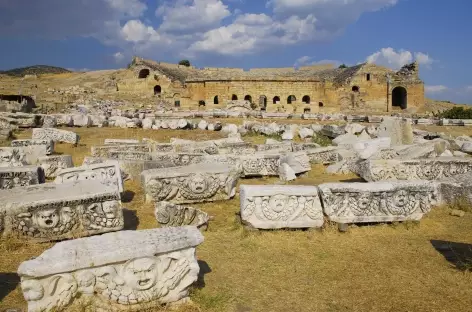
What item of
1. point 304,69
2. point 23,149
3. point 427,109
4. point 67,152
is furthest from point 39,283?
point 304,69

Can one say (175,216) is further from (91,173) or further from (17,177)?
(17,177)

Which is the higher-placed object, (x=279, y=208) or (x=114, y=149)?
(x=114, y=149)

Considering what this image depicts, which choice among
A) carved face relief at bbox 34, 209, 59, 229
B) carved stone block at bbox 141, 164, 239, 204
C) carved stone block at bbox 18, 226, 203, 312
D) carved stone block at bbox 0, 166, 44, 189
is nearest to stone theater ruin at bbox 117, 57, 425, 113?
carved stone block at bbox 141, 164, 239, 204

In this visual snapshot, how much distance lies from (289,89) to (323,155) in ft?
78.4

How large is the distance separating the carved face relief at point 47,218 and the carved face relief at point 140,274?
198cm

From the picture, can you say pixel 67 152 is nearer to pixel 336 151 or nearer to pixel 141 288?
pixel 336 151

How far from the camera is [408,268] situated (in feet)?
13.6

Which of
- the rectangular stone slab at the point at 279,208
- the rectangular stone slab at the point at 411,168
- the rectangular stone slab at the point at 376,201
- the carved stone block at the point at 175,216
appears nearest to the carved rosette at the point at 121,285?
the rectangular stone slab at the point at 279,208

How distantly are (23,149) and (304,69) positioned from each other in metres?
39.6

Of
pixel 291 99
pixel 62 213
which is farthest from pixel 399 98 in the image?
pixel 62 213

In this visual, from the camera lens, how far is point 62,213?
4562 mm

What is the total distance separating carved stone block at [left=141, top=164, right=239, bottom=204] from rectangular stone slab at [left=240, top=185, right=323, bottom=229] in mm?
1427

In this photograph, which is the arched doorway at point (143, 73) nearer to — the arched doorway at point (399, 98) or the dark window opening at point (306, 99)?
the dark window opening at point (306, 99)

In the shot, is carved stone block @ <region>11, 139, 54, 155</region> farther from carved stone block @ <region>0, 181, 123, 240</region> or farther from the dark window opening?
the dark window opening
